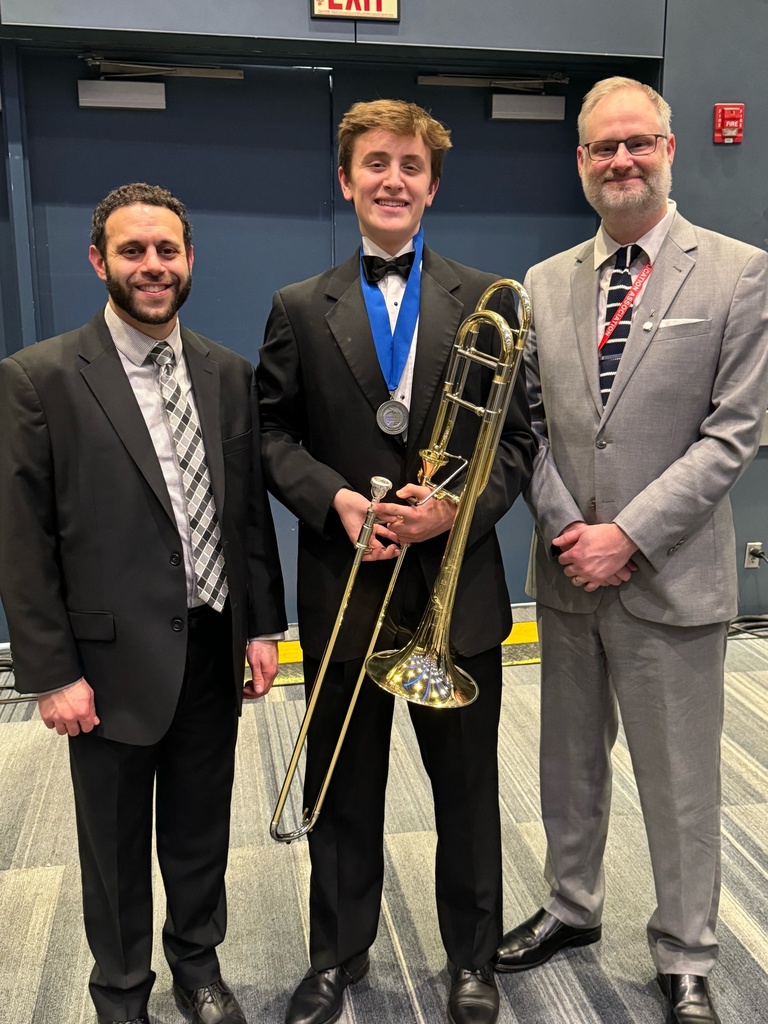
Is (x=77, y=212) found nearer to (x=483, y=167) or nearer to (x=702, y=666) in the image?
(x=483, y=167)

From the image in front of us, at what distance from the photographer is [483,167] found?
467 cm

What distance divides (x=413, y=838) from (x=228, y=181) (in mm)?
3102

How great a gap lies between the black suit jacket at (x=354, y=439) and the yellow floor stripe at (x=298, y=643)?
2.29m

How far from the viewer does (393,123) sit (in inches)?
81.3

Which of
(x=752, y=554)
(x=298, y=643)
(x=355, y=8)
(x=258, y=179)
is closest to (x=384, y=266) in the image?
(x=355, y=8)

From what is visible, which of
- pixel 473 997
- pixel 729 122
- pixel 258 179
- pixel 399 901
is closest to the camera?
pixel 473 997

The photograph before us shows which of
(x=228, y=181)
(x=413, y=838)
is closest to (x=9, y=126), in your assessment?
(x=228, y=181)

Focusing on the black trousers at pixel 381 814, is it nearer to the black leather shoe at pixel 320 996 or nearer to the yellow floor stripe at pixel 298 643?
the black leather shoe at pixel 320 996

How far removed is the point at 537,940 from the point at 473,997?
11.7 inches

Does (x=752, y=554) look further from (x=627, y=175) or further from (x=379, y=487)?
(x=379, y=487)

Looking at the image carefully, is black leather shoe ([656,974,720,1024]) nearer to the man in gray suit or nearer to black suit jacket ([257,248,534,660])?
the man in gray suit

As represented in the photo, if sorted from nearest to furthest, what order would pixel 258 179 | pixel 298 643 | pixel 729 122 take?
pixel 729 122, pixel 258 179, pixel 298 643

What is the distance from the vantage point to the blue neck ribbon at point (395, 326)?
2141 millimetres

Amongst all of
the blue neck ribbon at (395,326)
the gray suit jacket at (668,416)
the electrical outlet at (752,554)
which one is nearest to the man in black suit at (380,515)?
the blue neck ribbon at (395,326)
